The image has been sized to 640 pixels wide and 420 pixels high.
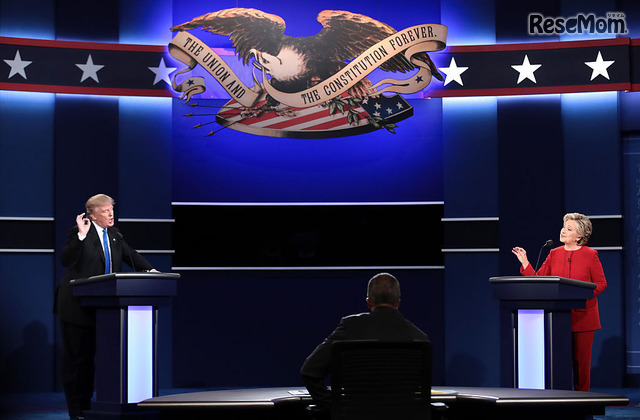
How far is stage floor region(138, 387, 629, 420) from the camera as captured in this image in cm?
336

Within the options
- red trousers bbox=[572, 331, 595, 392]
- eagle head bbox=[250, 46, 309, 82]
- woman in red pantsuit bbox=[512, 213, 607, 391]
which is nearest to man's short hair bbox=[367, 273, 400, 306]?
woman in red pantsuit bbox=[512, 213, 607, 391]

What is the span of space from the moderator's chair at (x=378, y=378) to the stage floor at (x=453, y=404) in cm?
50

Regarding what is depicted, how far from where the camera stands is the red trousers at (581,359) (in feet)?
17.5

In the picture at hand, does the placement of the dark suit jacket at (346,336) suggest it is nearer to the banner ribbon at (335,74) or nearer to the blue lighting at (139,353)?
the blue lighting at (139,353)

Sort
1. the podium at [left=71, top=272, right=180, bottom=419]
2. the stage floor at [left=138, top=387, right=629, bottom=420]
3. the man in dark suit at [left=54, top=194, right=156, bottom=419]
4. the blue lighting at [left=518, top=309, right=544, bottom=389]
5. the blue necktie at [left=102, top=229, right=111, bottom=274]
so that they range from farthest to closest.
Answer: the blue necktie at [left=102, top=229, right=111, bottom=274] < the man in dark suit at [left=54, top=194, right=156, bottom=419] < the blue lighting at [left=518, top=309, right=544, bottom=389] < the podium at [left=71, top=272, right=180, bottom=419] < the stage floor at [left=138, top=387, right=629, bottom=420]

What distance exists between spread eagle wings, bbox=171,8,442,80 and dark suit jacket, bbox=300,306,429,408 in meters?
4.61

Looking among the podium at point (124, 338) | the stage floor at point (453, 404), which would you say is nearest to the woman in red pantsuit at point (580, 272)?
the stage floor at point (453, 404)

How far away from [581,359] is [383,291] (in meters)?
2.66

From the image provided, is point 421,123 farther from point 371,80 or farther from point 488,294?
point 488,294

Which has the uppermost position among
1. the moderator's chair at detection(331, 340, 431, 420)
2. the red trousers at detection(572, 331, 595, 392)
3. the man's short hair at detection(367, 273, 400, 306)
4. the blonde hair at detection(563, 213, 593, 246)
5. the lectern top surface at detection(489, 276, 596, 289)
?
the blonde hair at detection(563, 213, 593, 246)

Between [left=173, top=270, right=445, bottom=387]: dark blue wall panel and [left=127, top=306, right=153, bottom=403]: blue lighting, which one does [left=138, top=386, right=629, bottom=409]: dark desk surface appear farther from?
[left=173, top=270, right=445, bottom=387]: dark blue wall panel

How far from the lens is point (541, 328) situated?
506 cm

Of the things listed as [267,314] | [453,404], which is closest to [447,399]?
[453,404]

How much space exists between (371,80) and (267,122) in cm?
98
